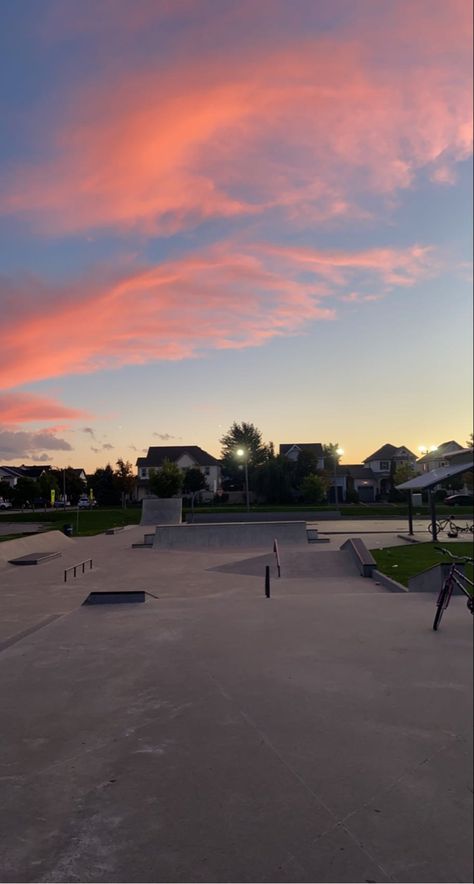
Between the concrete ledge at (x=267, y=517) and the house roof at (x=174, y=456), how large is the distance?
1918 inches

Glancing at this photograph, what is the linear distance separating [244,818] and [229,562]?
14.8 metres

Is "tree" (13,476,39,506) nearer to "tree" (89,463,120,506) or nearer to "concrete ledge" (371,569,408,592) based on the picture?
"tree" (89,463,120,506)

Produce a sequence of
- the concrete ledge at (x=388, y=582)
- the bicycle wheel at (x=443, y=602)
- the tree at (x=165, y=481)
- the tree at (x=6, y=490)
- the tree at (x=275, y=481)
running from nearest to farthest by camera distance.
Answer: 1. the bicycle wheel at (x=443, y=602)
2. the concrete ledge at (x=388, y=582)
3. the tree at (x=165, y=481)
4. the tree at (x=6, y=490)
5. the tree at (x=275, y=481)

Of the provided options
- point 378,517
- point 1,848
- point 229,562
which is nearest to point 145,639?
point 1,848

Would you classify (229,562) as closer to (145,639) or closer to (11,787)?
(145,639)

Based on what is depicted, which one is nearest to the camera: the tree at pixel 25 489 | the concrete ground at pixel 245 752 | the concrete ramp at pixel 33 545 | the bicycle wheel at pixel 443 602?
the concrete ground at pixel 245 752

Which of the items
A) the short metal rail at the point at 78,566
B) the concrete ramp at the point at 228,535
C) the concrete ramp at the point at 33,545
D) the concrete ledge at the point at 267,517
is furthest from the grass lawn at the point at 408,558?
the concrete ledge at the point at 267,517

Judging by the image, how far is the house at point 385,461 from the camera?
282 feet

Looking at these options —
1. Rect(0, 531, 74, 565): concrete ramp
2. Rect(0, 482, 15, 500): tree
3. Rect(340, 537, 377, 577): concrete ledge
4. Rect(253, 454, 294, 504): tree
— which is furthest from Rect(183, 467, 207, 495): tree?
Rect(340, 537, 377, 577): concrete ledge

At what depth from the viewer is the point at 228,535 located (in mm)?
25828

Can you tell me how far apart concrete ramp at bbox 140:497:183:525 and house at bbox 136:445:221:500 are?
1823 inches

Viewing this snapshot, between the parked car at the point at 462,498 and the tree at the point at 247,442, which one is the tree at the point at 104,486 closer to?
the tree at the point at 247,442

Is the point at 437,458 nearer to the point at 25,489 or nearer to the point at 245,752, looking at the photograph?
the point at 245,752

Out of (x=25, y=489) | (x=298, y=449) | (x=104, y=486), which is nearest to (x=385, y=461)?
(x=298, y=449)
